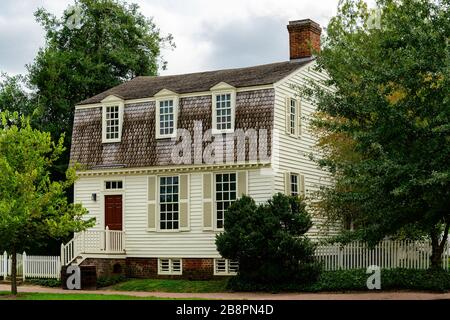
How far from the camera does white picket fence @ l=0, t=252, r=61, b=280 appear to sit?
30078mm

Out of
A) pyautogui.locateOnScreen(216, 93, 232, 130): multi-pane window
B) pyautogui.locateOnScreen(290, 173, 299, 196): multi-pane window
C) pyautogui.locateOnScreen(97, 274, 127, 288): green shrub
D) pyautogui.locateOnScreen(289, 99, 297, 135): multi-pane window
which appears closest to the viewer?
pyautogui.locateOnScreen(97, 274, 127, 288): green shrub

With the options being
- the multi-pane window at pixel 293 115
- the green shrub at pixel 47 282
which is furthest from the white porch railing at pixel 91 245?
the multi-pane window at pixel 293 115

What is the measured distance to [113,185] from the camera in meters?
31.0

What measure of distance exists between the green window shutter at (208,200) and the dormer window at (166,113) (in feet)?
7.84

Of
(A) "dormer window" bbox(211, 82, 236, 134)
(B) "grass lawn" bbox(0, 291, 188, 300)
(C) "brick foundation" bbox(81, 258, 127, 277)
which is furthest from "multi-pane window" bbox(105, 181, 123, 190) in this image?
(B) "grass lawn" bbox(0, 291, 188, 300)

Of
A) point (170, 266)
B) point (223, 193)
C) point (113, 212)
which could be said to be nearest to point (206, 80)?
point (223, 193)

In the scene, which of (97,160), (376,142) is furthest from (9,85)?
(376,142)

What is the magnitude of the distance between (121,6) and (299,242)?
79.1 ft

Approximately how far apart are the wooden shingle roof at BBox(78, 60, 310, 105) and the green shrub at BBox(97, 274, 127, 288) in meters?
7.19

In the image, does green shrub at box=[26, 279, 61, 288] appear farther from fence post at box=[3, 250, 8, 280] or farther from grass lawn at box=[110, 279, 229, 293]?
grass lawn at box=[110, 279, 229, 293]

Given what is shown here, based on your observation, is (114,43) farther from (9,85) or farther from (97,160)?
(97,160)

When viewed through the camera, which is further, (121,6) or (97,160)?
(121,6)
